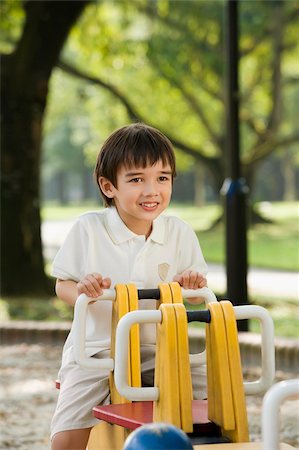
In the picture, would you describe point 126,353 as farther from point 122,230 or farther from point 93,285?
point 122,230

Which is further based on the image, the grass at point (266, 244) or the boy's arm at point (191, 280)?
the grass at point (266, 244)

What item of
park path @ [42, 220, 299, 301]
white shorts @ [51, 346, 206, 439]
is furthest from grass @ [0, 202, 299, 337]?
white shorts @ [51, 346, 206, 439]

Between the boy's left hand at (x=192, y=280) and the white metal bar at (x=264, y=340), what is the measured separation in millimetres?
398

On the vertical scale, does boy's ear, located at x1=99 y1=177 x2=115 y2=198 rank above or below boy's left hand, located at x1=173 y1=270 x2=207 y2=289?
above

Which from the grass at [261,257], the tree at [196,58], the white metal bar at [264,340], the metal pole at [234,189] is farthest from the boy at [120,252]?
the tree at [196,58]

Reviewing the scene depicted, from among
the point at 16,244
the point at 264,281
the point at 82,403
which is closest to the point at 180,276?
the point at 82,403

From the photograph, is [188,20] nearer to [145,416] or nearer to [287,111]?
[287,111]

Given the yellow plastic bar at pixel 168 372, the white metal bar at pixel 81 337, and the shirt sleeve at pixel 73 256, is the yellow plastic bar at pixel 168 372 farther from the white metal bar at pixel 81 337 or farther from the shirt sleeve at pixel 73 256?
the shirt sleeve at pixel 73 256

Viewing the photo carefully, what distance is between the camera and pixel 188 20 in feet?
74.8

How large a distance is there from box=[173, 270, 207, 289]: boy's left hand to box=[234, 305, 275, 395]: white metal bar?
40cm

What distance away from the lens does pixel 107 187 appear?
330 centimetres

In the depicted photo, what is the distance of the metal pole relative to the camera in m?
7.32

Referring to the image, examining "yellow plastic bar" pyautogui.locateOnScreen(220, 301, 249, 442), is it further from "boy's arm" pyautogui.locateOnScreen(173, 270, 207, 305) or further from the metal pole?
the metal pole

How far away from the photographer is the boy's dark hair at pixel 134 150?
3.14m
